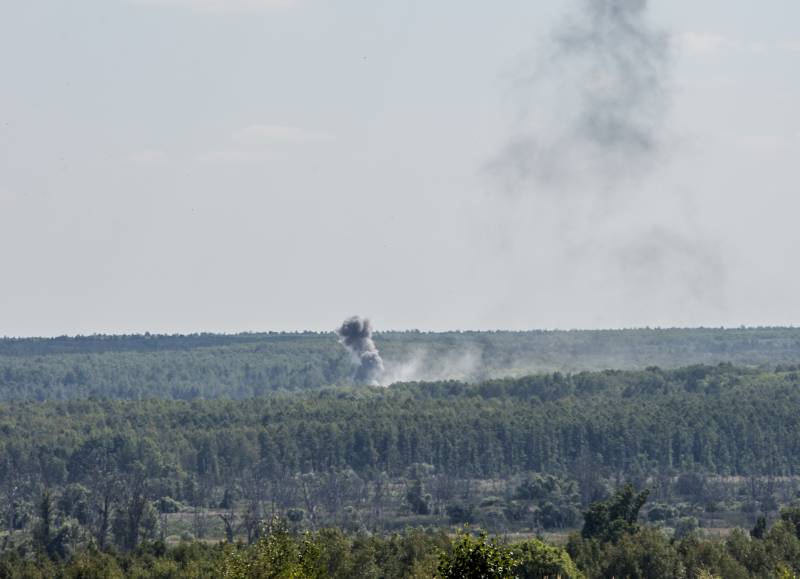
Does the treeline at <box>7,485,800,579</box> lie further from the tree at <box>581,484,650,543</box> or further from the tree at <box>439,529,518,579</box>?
the tree at <box>439,529,518,579</box>

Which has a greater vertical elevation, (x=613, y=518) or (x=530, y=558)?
(x=530, y=558)

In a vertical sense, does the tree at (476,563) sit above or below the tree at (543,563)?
above

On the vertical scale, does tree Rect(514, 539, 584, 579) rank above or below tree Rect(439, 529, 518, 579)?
below

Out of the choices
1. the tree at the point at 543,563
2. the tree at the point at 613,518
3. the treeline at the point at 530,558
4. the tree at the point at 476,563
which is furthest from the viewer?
the tree at the point at 613,518

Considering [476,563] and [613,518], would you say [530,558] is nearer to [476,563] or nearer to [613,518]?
[613,518]

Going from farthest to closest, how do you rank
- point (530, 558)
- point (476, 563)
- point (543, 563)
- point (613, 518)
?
1. point (613, 518)
2. point (530, 558)
3. point (543, 563)
4. point (476, 563)

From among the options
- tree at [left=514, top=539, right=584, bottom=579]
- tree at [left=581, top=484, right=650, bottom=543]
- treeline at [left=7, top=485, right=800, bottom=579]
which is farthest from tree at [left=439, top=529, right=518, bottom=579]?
tree at [left=581, top=484, right=650, bottom=543]

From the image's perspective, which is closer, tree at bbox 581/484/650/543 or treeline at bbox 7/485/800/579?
treeline at bbox 7/485/800/579

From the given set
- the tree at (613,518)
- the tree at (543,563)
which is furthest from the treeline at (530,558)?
the tree at (613,518)

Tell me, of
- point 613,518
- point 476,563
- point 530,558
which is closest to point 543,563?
point 530,558

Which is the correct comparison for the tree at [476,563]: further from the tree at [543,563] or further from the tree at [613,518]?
the tree at [613,518]

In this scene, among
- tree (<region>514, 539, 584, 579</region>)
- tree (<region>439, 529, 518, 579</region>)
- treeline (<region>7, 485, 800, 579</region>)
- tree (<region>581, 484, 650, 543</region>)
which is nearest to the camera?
tree (<region>439, 529, 518, 579</region>)

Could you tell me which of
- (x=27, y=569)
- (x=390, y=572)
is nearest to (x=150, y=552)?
(x=27, y=569)

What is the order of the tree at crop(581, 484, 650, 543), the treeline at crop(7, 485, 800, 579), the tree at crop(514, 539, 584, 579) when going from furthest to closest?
the tree at crop(581, 484, 650, 543) → the treeline at crop(7, 485, 800, 579) → the tree at crop(514, 539, 584, 579)
